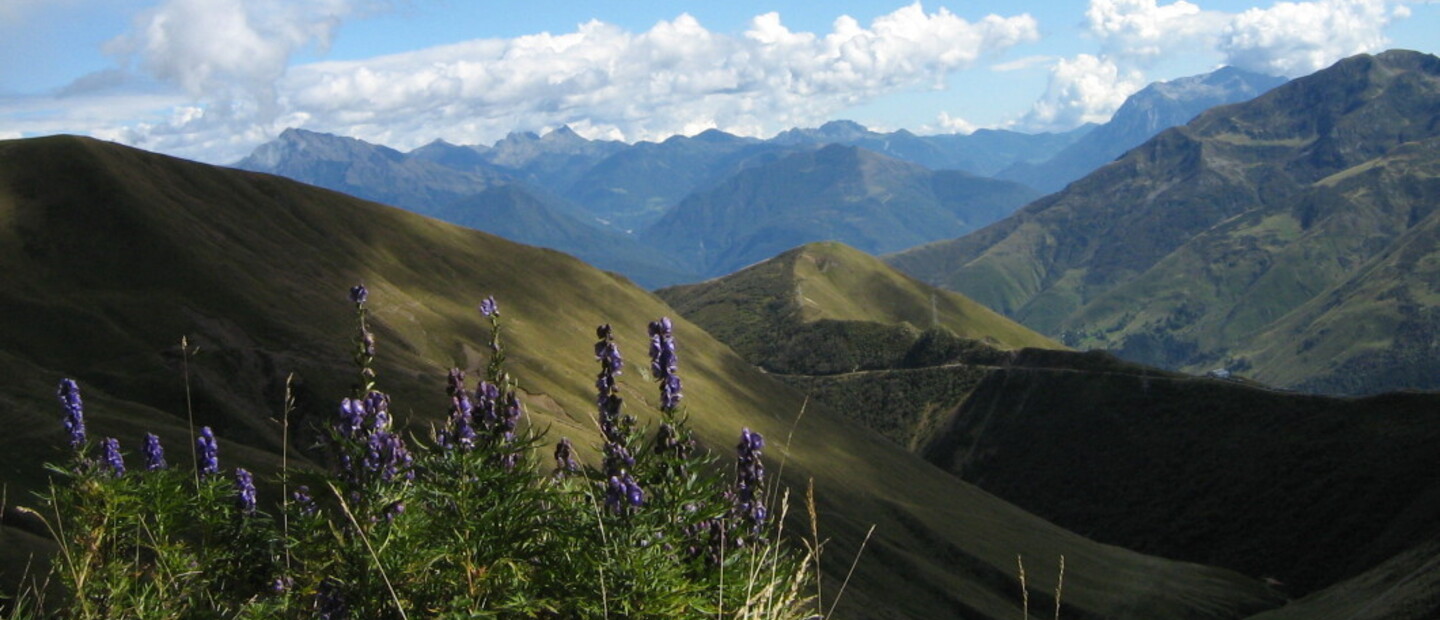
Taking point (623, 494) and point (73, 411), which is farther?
point (73, 411)

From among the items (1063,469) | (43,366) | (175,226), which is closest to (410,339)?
(175,226)

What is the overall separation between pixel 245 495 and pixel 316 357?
10712cm

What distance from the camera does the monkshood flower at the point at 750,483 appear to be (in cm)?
1041

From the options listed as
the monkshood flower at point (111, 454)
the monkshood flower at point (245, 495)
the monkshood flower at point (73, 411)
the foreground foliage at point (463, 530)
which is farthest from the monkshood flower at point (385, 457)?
the monkshood flower at point (111, 454)

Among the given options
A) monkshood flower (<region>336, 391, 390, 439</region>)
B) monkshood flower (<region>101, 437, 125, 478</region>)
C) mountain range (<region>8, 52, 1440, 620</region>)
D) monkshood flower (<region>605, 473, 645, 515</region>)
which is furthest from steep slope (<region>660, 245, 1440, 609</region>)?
monkshood flower (<region>336, 391, 390, 439</region>)

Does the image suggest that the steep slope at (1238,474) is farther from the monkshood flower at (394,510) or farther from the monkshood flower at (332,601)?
the monkshood flower at (332,601)

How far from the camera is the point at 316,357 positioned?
11206 cm

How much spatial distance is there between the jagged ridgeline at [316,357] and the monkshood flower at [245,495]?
5895 centimetres

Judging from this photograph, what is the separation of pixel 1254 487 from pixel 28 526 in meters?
154

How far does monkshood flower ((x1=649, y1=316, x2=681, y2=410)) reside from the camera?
10.6m

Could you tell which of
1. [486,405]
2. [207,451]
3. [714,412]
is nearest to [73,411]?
[207,451]

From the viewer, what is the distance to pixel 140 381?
9750 centimetres

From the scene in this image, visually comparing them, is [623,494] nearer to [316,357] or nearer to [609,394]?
[609,394]

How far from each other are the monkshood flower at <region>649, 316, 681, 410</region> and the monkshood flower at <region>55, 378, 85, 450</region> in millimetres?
7564
